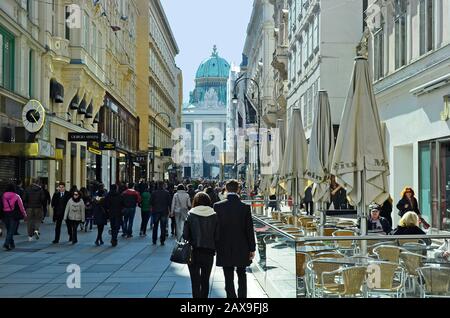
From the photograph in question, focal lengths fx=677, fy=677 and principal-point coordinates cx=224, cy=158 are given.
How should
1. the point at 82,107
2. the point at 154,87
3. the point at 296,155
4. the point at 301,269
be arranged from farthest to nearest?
the point at 154,87 < the point at 82,107 < the point at 296,155 < the point at 301,269

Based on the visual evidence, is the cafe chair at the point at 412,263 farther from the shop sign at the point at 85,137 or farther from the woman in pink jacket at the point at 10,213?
the shop sign at the point at 85,137

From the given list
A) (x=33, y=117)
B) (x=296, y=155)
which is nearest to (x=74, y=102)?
(x=33, y=117)

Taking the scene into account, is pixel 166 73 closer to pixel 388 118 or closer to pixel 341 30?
pixel 341 30

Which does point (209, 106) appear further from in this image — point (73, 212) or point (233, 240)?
point (233, 240)

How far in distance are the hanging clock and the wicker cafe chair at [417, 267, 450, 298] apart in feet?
63.8

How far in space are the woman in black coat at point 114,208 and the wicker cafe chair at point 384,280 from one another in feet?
37.6

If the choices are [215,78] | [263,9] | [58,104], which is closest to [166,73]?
[263,9]

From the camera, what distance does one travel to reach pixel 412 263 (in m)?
8.10

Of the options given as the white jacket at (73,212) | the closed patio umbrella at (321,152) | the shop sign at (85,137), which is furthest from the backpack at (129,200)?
the shop sign at (85,137)

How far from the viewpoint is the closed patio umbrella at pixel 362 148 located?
1049 cm

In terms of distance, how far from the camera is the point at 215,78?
186625 mm

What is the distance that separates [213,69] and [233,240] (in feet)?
584

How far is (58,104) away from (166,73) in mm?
58003

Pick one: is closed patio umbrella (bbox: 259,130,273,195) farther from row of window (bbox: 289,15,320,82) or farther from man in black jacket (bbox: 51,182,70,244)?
man in black jacket (bbox: 51,182,70,244)
